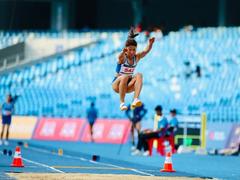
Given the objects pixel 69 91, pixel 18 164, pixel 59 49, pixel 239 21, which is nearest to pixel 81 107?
pixel 69 91

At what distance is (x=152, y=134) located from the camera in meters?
27.7

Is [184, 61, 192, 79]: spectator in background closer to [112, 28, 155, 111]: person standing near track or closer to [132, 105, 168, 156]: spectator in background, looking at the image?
[132, 105, 168, 156]: spectator in background

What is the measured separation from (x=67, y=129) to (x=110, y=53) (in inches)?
354

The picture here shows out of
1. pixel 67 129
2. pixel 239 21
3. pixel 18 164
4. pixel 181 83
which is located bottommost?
pixel 18 164

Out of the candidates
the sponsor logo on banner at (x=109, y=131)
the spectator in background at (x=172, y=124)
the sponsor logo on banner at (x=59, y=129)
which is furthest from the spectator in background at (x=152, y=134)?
the sponsor logo on banner at (x=59, y=129)

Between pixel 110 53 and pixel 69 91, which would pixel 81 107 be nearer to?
pixel 69 91

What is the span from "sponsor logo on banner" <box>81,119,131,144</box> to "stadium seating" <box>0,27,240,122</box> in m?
0.98

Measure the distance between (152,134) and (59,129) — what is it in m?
10.5

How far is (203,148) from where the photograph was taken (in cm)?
2947

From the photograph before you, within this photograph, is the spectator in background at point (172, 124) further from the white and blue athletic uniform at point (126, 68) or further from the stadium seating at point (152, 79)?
the white and blue athletic uniform at point (126, 68)

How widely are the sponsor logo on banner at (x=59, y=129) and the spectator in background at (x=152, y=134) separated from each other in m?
9.18

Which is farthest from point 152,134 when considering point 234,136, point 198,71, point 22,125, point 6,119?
point 198,71

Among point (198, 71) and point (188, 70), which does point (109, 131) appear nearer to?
point (198, 71)

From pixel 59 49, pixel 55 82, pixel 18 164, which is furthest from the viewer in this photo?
pixel 59 49
